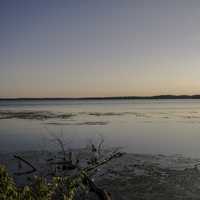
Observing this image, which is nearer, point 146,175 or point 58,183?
point 58,183

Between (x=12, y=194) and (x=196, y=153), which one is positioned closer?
(x=12, y=194)

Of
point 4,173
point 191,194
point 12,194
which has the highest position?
point 4,173

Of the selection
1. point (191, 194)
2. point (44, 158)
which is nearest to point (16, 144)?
point (44, 158)

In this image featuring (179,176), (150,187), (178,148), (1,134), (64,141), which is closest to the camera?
(150,187)

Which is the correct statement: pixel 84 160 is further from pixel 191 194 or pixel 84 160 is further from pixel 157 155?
pixel 191 194

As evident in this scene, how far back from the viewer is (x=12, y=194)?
3.83 meters

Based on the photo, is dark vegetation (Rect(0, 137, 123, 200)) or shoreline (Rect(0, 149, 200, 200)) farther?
shoreline (Rect(0, 149, 200, 200))

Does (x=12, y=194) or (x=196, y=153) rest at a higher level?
(x=12, y=194)

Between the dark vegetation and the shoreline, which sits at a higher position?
the dark vegetation

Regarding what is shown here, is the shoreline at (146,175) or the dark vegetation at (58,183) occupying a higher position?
the dark vegetation at (58,183)

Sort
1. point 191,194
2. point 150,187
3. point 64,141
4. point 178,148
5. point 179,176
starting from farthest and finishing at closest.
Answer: point 64,141
point 178,148
point 179,176
point 150,187
point 191,194

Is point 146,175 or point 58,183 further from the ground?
point 58,183

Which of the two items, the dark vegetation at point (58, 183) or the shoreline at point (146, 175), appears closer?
the dark vegetation at point (58, 183)

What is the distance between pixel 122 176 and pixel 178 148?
7.52m
